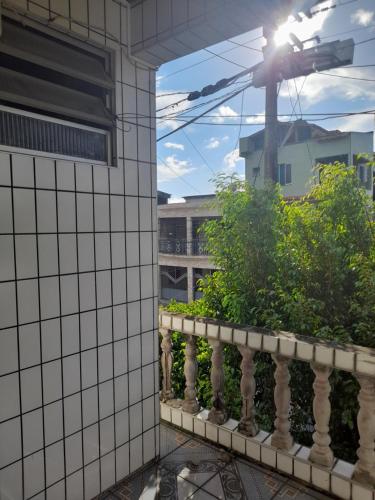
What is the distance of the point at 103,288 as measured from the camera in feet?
5.26

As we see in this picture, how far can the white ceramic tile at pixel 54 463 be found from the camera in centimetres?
141

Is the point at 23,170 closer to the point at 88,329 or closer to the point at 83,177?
the point at 83,177

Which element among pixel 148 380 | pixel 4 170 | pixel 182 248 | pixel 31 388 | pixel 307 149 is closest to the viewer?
pixel 4 170

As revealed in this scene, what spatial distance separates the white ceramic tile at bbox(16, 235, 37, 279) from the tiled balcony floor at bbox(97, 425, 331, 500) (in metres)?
1.21

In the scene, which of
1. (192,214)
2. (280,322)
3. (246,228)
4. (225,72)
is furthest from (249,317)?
(192,214)

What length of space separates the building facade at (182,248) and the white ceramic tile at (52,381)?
12214 mm

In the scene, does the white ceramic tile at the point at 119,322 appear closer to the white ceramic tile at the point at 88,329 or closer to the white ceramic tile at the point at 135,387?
the white ceramic tile at the point at 88,329

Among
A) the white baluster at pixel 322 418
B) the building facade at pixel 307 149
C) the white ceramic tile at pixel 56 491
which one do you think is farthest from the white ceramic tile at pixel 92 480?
the building facade at pixel 307 149

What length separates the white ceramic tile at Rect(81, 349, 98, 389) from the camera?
1.53 metres

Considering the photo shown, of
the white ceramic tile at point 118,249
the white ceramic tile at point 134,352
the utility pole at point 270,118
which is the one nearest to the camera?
the white ceramic tile at point 118,249

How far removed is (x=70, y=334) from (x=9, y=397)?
0.33 m

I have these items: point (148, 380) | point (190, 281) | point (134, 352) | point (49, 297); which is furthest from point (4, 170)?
point (190, 281)

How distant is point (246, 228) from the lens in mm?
2719

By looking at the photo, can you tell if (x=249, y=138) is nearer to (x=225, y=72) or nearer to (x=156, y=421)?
(x=225, y=72)
